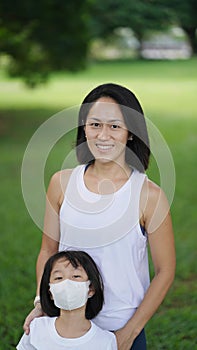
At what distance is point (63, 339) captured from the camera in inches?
86.1

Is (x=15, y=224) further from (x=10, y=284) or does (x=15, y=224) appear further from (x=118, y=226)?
(x=118, y=226)

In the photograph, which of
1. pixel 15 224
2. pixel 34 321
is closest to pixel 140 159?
pixel 34 321

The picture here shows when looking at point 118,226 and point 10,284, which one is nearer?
point 118,226

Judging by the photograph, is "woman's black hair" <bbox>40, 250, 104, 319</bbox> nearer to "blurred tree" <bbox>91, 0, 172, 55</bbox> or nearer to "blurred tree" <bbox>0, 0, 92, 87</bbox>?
"blurred tree" <bbox>91, 0, 172, 55</bbox>

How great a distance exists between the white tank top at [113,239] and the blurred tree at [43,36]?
34.5 ft

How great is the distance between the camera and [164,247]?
88.1 inches

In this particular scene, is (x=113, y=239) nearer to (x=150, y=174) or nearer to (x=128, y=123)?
(x=128, y=123)

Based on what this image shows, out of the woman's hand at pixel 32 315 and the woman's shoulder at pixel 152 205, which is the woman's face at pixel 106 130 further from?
the woman's hand at pixel 32 315

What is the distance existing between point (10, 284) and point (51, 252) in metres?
2.33

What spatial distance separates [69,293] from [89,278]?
0.07 meters

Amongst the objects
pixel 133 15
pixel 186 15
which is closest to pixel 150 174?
pixel 186 15

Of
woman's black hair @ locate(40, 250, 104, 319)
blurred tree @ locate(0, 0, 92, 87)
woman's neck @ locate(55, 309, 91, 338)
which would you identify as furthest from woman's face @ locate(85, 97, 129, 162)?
blurred tree @ locate(0, 0, 92, 87)

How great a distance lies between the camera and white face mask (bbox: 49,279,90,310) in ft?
7.10

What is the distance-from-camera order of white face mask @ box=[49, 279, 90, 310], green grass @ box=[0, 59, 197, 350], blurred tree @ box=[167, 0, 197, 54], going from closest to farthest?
1. white face mask @ box=[49, 279, 90, 310]
2. green grass @ box=[0, 59, 197, 350]
3. blurred tree @ box=[167, 0, 197, 54]
